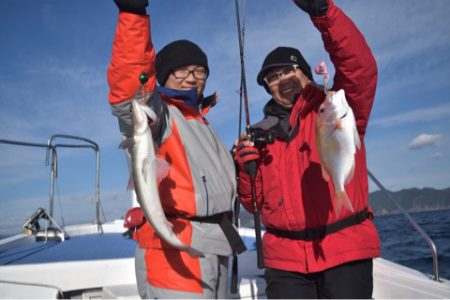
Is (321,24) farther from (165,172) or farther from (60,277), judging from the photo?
(60,277)

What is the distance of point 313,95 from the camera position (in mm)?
3742

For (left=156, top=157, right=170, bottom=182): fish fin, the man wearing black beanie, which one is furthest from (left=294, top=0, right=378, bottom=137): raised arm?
(left=156, top=157, right=170, bottom=182): fish fin

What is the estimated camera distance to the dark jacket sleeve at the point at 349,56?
10.2ft

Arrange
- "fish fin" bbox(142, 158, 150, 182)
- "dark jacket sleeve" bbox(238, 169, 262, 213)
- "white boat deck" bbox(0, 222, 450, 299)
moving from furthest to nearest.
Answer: "white boat deck" bbox(0, 222, 450, 299), "dark jacket sleeve" bbox(238, 169, 262, 213), "fish fin" bbox(142, 158, 150, 182)

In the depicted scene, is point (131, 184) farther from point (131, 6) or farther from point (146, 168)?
point (131, 6)

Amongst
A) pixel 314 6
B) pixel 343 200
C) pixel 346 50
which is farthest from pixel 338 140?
pixel 314 6

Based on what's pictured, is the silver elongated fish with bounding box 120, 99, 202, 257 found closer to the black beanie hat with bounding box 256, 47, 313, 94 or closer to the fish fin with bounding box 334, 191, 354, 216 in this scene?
the fish fin with bounding box 334, 191, 354, 216

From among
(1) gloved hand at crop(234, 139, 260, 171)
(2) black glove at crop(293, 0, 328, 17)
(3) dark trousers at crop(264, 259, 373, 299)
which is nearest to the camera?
(2) black glove at crop(293, 0, 328, 17)

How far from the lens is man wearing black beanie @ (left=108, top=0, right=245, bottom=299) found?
Answer: 270cm

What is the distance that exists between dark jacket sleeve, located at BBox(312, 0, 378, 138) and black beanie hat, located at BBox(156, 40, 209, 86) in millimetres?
1352

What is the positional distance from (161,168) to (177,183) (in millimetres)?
263

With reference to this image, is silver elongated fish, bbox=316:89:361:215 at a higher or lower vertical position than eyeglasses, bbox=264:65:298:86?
lower

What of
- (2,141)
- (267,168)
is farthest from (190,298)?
(2,141)

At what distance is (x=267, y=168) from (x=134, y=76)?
1.84m
